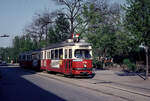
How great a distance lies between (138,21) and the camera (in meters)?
19.2

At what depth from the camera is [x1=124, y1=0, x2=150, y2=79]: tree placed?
1891 centimetres

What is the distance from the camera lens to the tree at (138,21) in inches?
744

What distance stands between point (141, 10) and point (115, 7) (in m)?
27.0

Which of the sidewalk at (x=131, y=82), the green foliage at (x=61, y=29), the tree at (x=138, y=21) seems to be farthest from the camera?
the green foliage at (x=61, y=29)

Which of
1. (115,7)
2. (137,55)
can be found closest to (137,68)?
(137,55)

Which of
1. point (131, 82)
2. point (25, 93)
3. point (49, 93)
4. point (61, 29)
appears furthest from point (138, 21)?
point (61, 29)

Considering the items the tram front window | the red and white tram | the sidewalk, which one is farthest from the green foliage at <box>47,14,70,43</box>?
the sidewalk

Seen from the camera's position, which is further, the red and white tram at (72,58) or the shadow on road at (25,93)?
the red and white tram at (72,58)

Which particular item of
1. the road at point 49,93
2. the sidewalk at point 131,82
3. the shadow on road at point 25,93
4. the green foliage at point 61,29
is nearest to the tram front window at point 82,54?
the sidewalk at point 131,82

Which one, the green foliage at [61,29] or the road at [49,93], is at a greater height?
the green foliage at [61,29]

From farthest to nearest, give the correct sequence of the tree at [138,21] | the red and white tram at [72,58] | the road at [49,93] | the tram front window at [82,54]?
the tram front window at [82,54]
the red and white tram at [72,58]
the tree at [138,21]
the road at [49,93]

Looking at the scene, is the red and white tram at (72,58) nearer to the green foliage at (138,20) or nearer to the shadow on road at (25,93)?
the green foliage at (138,20)

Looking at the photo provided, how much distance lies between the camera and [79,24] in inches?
1374

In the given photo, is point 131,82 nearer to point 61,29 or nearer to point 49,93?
point 49,93
